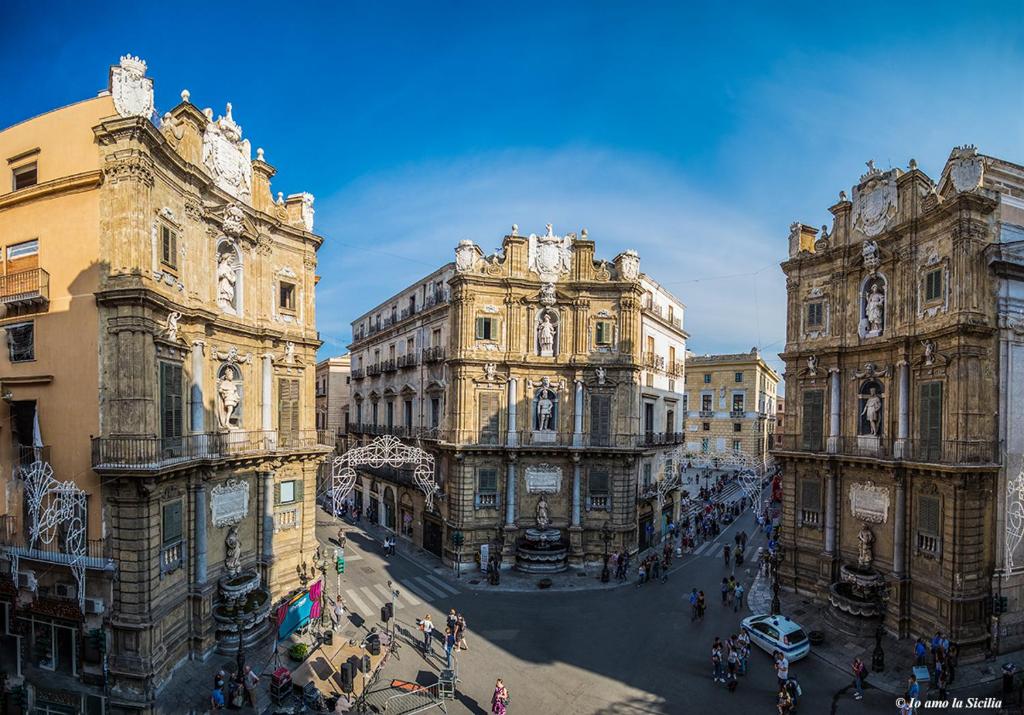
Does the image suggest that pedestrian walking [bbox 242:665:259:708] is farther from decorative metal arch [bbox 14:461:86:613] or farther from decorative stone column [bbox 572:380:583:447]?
decorative stone column [bbox 572:380:583:447]

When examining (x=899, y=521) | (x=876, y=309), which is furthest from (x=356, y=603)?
(x=876, y=309)

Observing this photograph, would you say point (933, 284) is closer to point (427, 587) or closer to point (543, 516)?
point (543, 516)

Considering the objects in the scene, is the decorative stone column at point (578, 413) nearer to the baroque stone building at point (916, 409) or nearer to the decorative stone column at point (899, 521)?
the baroque stone building at point (916, 409)

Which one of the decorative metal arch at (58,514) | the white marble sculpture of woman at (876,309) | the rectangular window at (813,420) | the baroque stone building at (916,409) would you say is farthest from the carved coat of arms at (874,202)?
the decorative metal arch at (58,514)

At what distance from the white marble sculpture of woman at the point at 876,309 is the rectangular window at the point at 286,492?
26852 mm

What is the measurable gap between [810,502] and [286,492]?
2445cm

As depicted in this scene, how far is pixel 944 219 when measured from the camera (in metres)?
21.2

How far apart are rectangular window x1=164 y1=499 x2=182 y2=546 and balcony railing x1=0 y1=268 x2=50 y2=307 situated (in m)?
7.65

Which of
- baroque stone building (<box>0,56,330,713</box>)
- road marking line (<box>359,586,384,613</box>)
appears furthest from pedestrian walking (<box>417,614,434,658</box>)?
baroque stone building (<box>0,56,330,713</box>)

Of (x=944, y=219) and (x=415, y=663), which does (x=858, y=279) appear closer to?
(x=944, y=219)

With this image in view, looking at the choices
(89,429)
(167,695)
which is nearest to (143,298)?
(89,429)

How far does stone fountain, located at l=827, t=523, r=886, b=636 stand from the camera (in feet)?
72.3

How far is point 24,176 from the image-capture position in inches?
750

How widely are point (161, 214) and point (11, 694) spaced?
14960mm
